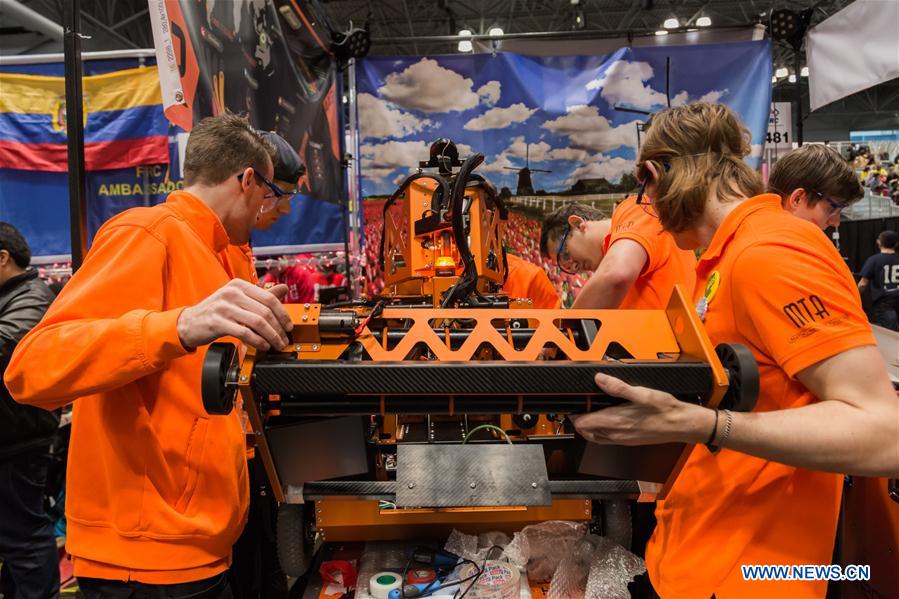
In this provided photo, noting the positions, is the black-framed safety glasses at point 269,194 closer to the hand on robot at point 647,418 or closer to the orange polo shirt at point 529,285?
the hand on robot at point 647,418

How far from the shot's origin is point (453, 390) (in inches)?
42.3

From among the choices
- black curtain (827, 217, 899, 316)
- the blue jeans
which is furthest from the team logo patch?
black curtain (827, 217, 899, 316)

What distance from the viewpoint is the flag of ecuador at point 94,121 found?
3.67m

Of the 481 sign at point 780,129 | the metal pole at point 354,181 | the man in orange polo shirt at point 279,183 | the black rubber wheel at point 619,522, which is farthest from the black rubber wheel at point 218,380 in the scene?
the 481 sign at point 780,129

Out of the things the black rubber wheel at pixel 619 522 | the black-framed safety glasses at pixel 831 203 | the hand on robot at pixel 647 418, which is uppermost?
the black-framed safety glasses at pixel 831 203

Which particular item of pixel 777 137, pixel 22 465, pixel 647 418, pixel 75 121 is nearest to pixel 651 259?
pixel 647 418

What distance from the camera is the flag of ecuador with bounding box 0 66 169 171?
367 cm

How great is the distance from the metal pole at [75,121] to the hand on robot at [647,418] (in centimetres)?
192

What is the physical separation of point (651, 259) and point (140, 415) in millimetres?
2173

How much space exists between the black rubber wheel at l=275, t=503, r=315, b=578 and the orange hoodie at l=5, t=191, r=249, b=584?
291 millimetres

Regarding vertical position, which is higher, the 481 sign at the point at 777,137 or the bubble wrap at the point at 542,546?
the 481 sign at the point at 777,137

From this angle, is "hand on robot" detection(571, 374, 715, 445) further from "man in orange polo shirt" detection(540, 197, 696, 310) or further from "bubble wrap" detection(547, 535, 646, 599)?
"man in orange polo shirt" detection(540, 197, 696, 310)

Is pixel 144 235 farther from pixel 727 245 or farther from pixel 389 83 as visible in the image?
pixel 389 83

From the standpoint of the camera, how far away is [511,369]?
3.54 feet
